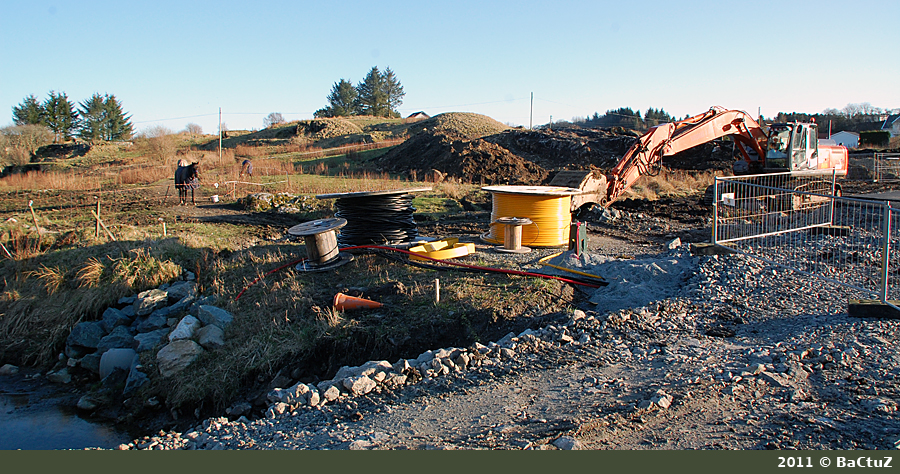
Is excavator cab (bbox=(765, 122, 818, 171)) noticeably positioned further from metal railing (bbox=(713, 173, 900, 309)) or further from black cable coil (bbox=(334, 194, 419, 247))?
black cable coil (bbox=(334, 194, 419, 247))

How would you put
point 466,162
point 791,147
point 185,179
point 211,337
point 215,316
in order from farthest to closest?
point 466,162, point 185,179, point 791,147, point 215,316, point 211,337

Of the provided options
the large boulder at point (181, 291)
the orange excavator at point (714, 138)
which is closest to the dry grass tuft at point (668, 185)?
the orange excavator at point (714, 138)

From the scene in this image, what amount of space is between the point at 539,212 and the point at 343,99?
7911 cm

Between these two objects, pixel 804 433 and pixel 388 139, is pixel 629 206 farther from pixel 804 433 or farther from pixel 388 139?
pixel 388 139

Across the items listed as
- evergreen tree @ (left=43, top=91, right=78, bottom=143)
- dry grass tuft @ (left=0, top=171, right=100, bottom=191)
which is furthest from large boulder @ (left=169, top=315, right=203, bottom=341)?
evergreen tree @ (left=43, top=91, right=78, bottom=143)

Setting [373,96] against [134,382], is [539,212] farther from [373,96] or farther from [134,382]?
[373,96]

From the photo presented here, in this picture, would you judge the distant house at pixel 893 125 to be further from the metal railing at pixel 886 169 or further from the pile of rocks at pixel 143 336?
the pile of rocks at pixel 143 336

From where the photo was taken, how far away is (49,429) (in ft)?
23.9

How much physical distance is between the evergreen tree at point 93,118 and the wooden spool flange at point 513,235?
254 feet

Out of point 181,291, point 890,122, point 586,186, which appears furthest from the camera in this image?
point 890,122

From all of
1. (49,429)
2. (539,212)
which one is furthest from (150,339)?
(539,212)

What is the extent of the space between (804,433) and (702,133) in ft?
49.3

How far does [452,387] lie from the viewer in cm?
568

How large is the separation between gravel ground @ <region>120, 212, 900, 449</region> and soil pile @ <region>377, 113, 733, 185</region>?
2077 cm
